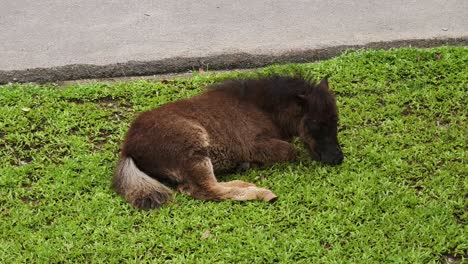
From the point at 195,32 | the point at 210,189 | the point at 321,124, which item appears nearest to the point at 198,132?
the point at 210,189

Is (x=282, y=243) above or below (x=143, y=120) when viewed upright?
below

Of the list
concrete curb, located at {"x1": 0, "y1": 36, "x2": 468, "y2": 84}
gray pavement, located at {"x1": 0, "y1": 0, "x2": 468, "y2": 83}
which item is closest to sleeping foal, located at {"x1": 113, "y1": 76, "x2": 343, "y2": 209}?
concrete curb, located at {"x1": 0, "y1": 36, "x2": 468, "y2": 84}

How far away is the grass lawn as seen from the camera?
189 inches

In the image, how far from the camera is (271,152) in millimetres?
5727

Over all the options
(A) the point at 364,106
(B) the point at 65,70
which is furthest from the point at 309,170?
(B) the point at 65,70

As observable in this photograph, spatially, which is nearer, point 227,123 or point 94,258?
point 94,258

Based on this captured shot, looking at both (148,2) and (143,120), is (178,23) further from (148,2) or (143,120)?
(143,120)

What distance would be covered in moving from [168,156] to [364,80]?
265 centimetres

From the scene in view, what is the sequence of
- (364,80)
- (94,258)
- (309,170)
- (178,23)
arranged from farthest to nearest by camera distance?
(178,23)
(364,80)
(309,170)
(94,258)

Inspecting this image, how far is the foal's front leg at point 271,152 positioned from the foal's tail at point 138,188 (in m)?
0.86

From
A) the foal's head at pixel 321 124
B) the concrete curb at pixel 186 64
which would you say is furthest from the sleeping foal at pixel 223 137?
the concrete curb at pixel 186 64

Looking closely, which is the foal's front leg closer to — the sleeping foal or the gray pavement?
the sleeping foal

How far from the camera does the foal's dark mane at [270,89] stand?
19.3 feet

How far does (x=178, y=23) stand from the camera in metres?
8.09
